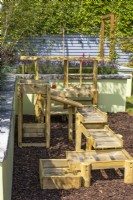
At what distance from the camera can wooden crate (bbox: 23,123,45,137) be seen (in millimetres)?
6621

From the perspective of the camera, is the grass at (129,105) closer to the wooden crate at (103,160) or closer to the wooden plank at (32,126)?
the wooden plank at (32,126)

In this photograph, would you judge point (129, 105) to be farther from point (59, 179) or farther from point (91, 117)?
point (59, 179)

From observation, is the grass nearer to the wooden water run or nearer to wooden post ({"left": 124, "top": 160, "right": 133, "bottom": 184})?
the wooden water run

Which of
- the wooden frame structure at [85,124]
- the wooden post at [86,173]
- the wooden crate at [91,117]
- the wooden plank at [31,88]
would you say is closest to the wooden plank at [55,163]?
the wooden post at [86,173]

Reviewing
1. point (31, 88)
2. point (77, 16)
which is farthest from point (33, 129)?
point (77, 16)

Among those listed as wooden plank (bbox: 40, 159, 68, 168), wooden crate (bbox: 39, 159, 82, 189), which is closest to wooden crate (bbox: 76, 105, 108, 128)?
wooden plank (bbox: 40, 159, 68, 168)

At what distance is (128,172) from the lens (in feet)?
15.8

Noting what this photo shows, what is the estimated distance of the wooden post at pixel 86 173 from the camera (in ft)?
15.1

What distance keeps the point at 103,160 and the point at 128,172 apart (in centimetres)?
38

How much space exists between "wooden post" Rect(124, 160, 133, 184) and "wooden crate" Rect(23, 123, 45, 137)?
228cm

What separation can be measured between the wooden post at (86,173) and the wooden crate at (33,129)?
215 cm

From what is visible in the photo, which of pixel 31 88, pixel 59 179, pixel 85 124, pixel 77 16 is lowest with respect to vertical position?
pixel 59 179

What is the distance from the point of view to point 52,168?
5004 mm

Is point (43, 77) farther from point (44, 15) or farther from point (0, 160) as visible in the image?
point (44, 15)
